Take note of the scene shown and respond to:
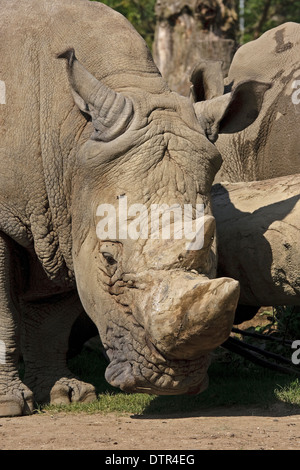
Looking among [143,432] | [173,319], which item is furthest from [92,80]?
[143,432]

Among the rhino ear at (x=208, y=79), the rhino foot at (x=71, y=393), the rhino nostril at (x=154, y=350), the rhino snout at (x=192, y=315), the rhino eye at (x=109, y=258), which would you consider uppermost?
the rhino ear at (x=208, y=79)

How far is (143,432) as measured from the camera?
235 inches

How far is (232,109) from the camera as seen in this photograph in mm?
6617

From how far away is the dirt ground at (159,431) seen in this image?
18.2ft

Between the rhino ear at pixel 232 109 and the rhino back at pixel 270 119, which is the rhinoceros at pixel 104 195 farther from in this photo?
the rhino back at pixel 270 119

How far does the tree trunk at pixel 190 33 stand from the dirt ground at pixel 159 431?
6995mm

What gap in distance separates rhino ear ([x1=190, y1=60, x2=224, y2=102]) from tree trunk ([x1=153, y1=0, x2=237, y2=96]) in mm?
4201

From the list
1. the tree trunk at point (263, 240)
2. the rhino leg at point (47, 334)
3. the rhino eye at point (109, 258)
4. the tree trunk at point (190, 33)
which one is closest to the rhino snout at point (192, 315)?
the rhino eye at point (109, 258)

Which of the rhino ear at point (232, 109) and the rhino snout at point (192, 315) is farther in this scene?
the rhino ear at point (232, 109)

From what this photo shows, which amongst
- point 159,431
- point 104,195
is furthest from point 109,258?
point 159,431

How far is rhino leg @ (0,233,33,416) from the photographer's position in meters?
6.80

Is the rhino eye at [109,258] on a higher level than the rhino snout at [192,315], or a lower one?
higher

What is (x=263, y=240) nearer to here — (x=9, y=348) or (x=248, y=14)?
(x=9, y=348)

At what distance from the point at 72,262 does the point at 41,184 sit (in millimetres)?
571
